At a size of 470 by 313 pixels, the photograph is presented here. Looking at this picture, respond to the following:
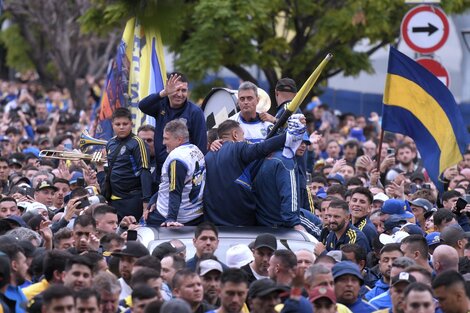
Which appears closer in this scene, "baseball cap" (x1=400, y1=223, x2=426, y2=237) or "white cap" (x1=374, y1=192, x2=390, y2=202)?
"baseball cap" (x1=400, y1=223, x2=426, y2=237)

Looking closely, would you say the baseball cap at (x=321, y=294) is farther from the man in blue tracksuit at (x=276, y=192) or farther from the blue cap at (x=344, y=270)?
the man in blue tracksuit at (x=276, y=192)

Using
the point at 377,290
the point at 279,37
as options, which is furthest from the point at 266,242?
the point at 279,37

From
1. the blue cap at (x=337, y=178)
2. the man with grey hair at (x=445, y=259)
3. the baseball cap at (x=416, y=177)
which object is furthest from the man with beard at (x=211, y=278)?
the baseball cap at (x=416, y=177)

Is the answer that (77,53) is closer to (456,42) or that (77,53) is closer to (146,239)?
(456,42)

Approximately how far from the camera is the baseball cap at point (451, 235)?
13.1 meters

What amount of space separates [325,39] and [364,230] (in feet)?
41.9

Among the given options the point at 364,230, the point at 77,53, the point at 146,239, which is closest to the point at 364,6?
the point at 364,230

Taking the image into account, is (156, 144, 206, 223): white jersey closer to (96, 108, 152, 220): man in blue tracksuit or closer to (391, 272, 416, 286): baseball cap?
(96, 108, 152, 220): man in blue tracksuit

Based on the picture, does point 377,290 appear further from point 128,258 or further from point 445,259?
point 128,258

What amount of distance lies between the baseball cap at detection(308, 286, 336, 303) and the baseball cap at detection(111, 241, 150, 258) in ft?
5.86

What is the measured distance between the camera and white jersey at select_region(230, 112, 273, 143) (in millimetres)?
13938

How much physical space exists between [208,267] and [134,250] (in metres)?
0.77

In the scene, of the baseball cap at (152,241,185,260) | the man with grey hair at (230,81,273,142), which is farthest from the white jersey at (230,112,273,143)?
the baseball cap at (152,241,185,260)

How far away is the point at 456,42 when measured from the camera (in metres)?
38.0
